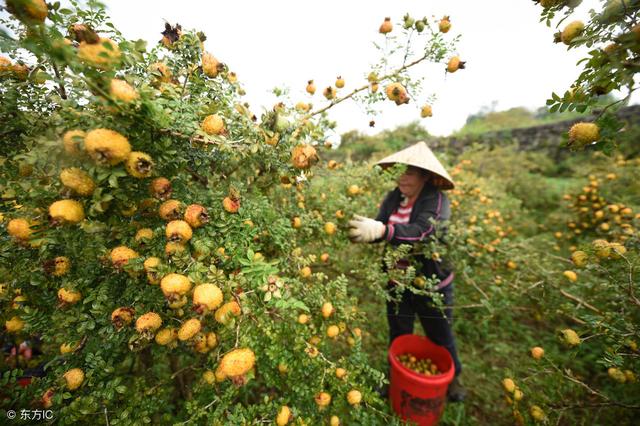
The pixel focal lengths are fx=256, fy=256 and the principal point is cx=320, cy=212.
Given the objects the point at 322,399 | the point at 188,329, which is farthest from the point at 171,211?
the point at 322,399

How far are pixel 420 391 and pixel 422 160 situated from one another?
1.88 metres

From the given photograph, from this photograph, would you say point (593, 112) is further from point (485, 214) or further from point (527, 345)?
point (485, 214)

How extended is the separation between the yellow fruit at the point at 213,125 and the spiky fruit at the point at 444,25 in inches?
55.6

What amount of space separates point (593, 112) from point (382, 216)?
74.1 inches

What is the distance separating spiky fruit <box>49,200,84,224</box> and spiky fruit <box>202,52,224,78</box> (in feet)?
2.45

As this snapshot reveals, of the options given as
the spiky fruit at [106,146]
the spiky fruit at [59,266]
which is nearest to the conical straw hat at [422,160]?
the spiky fruit at [106,146]

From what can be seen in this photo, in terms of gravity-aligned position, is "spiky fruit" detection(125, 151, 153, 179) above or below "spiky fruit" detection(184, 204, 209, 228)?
above

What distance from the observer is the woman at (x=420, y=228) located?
2.17 m

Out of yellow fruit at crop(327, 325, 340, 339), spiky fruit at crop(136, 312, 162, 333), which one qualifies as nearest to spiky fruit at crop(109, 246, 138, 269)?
spiky fruit at crop(136, 312, 162, 333)

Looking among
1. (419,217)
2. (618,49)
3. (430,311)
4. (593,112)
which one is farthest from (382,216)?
(618,49)

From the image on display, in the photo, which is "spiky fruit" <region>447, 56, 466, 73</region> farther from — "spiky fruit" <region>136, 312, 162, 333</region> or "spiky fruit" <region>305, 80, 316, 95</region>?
"spiky fruit" <region>136, 312, 162, 333</region>

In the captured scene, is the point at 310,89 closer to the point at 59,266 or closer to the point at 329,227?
the point at 329,227

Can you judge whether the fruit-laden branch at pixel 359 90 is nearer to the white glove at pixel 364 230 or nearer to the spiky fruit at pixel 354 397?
the white glove at pixel 364 230

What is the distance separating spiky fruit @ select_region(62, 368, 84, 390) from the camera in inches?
38.1
